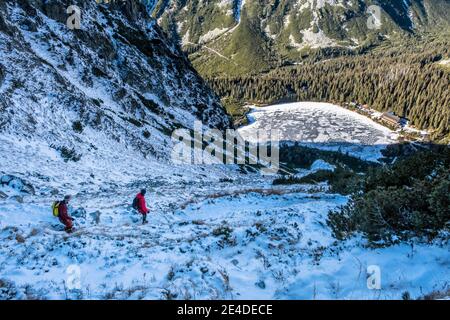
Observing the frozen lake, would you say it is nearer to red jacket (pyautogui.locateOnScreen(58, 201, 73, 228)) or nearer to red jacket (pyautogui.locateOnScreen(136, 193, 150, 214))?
red jacket (pyautogui.locateOnScreen(136, 193, 150, 214))

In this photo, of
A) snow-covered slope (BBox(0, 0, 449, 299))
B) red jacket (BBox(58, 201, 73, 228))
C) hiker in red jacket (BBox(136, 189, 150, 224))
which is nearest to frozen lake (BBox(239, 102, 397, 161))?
snow-covered slope (BBox(0, 0, 449, 299))

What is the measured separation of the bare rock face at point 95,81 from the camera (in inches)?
1422

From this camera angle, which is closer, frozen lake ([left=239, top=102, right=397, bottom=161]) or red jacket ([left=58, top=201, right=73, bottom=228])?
red jacket ([left=58, top=201, right=73, bottom=228])

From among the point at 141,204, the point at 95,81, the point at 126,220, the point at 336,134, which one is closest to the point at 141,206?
the point at 141,204

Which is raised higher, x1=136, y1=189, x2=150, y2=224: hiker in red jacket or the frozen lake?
x1=136, y1=189, x2=150, y2=224: hiker in red jacket

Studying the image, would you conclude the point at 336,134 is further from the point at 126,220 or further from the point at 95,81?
the point at 126,220

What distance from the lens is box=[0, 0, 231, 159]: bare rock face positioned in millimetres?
36125

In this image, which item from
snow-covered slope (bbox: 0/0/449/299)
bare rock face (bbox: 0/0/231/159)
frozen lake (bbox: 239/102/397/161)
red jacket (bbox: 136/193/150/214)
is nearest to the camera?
snow-covered slope (bbox: 0/0/449/299)

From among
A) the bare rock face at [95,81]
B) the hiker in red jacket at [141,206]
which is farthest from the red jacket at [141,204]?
the bare rock face at [95,81]

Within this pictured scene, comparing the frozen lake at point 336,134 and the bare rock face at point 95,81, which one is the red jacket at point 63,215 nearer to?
the bare rock face at point 95,81

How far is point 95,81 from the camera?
57.7m
